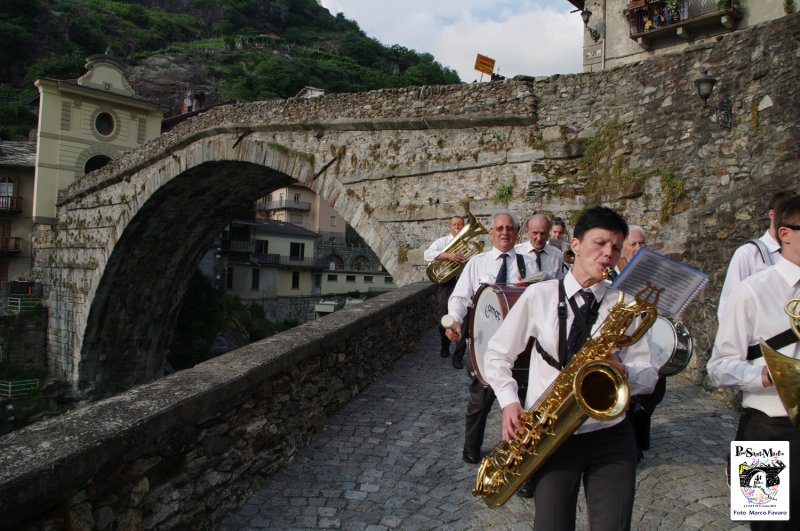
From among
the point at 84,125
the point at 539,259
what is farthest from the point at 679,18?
the point at 84,125

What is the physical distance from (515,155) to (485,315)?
6.26 m

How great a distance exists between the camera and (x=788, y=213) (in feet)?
7.39

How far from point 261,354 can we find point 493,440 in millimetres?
1729

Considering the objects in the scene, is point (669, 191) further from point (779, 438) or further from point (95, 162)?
point (95, 162)

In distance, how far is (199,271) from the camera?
98.2 feet

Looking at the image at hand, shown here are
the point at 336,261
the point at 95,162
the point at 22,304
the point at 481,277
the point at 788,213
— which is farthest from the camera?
the point at 336,261

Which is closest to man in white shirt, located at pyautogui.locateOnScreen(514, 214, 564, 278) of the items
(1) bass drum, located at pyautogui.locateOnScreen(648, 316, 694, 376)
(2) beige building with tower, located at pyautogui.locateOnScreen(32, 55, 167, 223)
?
(1) bass drum, located at pyautogui.locateOnScreen(648, 316, 694, 376)

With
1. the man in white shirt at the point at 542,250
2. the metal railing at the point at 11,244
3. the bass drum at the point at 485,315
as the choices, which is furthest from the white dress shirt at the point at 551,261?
the metal railing at the point at 11,244

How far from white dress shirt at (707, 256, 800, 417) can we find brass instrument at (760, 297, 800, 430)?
95 mm

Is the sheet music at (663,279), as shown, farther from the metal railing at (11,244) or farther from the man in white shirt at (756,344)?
the metal railing at (11,244)

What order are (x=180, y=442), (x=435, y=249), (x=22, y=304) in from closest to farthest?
(x=180, y=442) < (x=435, y=249) < (x=22, y=304)

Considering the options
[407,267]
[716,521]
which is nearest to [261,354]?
[716,521]

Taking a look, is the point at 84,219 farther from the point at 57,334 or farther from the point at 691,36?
the point at 691,36

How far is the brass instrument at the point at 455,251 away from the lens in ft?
18.5
